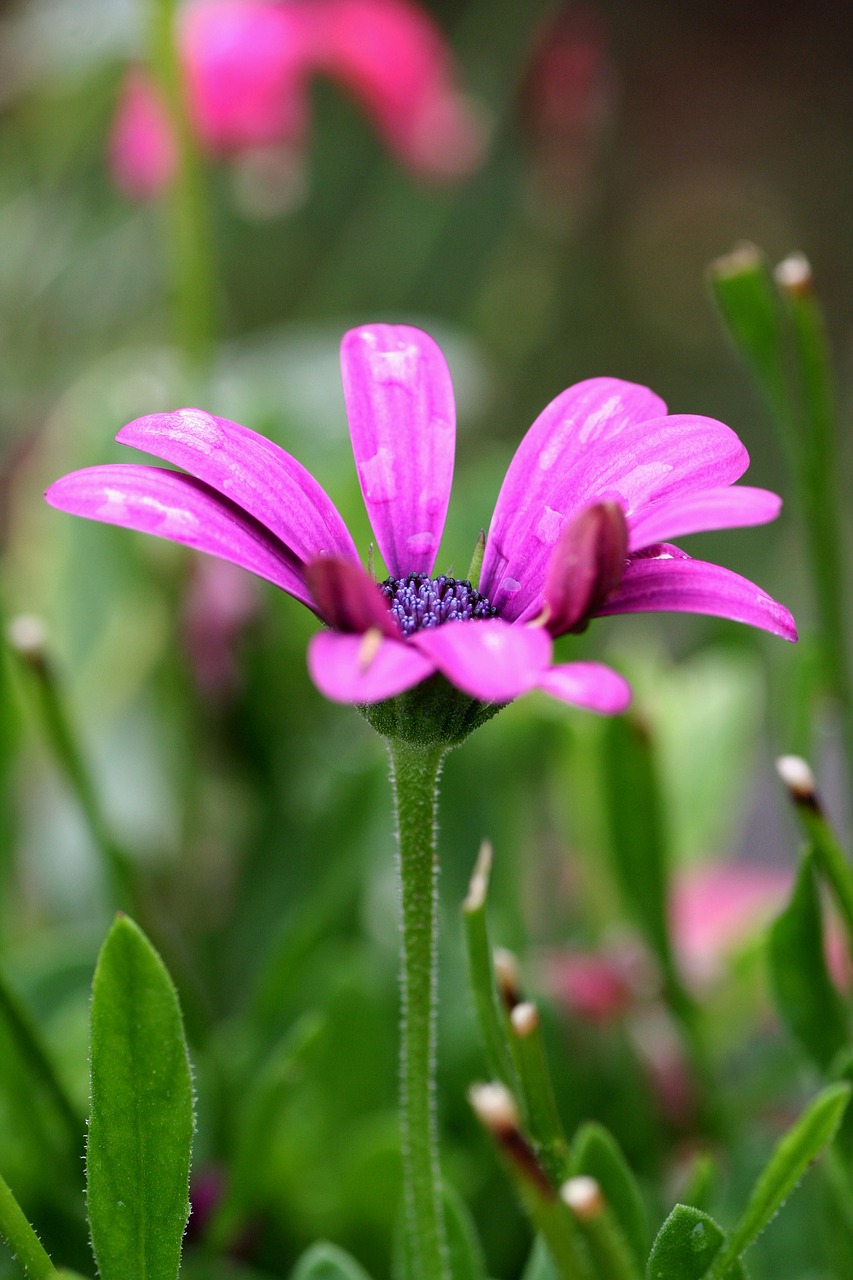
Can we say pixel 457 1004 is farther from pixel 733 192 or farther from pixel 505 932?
A: pixel 733 192

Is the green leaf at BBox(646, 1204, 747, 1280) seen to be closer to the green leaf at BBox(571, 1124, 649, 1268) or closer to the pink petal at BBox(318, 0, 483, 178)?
the green leaf at BBox(571, 1124, 649, 1268)

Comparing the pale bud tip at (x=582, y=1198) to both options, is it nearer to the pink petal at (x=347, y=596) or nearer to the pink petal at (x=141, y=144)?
the pink petal at (x=347, y=596)

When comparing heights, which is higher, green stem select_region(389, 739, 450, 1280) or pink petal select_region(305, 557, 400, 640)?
pink petal select_region(305, 557, 400, 640)

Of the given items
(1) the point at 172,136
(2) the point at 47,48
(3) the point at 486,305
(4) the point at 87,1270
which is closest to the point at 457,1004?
(4) the point at 87,1270

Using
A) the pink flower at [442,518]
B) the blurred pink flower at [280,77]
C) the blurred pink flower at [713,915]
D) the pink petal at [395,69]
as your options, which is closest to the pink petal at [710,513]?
the pink flower at [442,518]

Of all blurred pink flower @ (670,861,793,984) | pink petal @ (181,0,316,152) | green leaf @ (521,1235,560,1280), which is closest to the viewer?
green leaf @ (521,1235,560,1280)

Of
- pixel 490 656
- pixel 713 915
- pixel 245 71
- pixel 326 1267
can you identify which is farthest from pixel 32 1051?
pixel 245 71

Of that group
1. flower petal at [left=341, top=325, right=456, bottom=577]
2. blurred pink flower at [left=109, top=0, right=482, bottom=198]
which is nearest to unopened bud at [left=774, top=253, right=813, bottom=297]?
flower petal at [left=341, top=325, right=456, bottom=577]

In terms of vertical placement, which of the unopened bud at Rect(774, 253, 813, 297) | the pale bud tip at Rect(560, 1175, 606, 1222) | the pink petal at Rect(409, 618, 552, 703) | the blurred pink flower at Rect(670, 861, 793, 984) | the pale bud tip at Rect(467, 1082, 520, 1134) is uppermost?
the unopened bud at Rect(774, 253, 813, 297)
